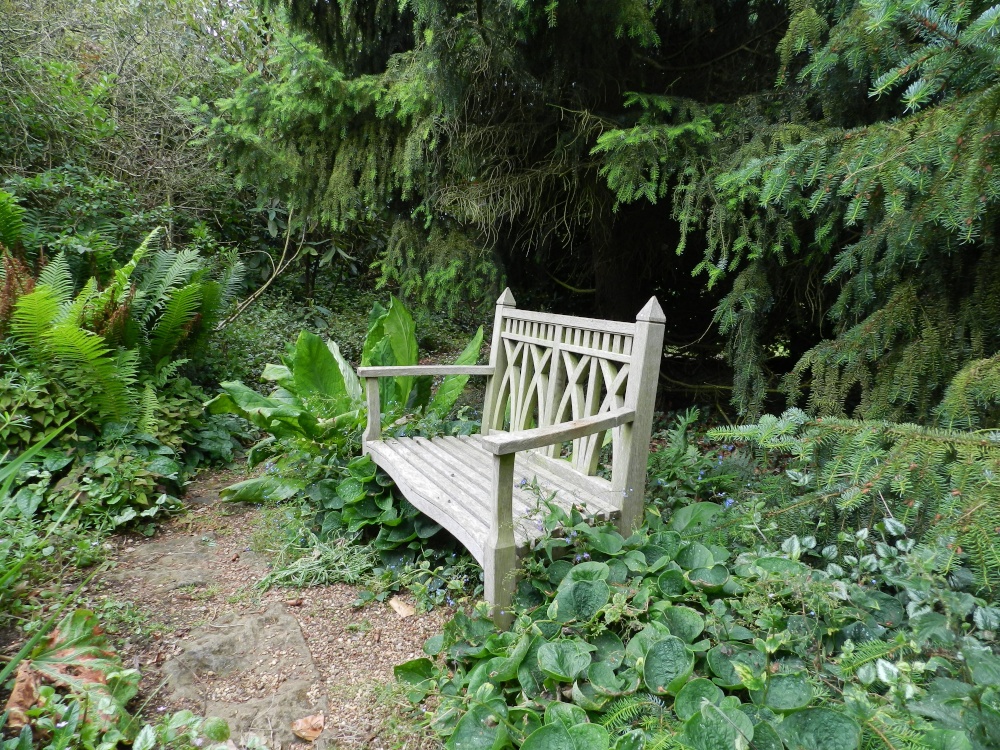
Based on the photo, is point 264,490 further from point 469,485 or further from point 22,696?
point 22,696

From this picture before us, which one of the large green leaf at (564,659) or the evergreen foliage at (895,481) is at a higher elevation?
the evergreen foliage at (895,481)

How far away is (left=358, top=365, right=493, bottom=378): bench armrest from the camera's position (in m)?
3.31

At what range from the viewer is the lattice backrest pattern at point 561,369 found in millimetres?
2467

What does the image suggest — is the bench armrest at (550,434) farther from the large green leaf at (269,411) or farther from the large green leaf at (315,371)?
the large green leaf at (315,371)

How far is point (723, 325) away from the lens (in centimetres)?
298

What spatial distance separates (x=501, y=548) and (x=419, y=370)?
1.60m

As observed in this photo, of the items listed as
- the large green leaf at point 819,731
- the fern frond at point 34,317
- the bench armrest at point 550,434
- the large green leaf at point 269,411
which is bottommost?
the large green leaf at point 269,411

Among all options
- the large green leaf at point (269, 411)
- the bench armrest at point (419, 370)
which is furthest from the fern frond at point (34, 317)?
the bench armrest at point (419, 370)

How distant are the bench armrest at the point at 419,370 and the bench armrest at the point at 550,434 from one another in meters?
1.26

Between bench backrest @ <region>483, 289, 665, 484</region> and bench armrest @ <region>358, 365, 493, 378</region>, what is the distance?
3.6 inches

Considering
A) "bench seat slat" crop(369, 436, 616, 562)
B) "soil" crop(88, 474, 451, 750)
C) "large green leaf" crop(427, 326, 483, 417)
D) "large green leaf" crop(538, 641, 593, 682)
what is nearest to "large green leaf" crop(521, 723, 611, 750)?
"large green leaf" crop(538, 641, 593, 682)

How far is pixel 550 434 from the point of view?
2092mm

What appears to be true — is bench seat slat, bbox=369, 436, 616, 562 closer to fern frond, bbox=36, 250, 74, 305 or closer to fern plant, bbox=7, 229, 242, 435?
fern plant, bbox=7, 229, 242, 435

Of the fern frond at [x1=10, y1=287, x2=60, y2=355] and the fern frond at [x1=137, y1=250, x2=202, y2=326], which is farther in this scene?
the fern frond at [x1=137, y1=250, x2=202, y2=326]
